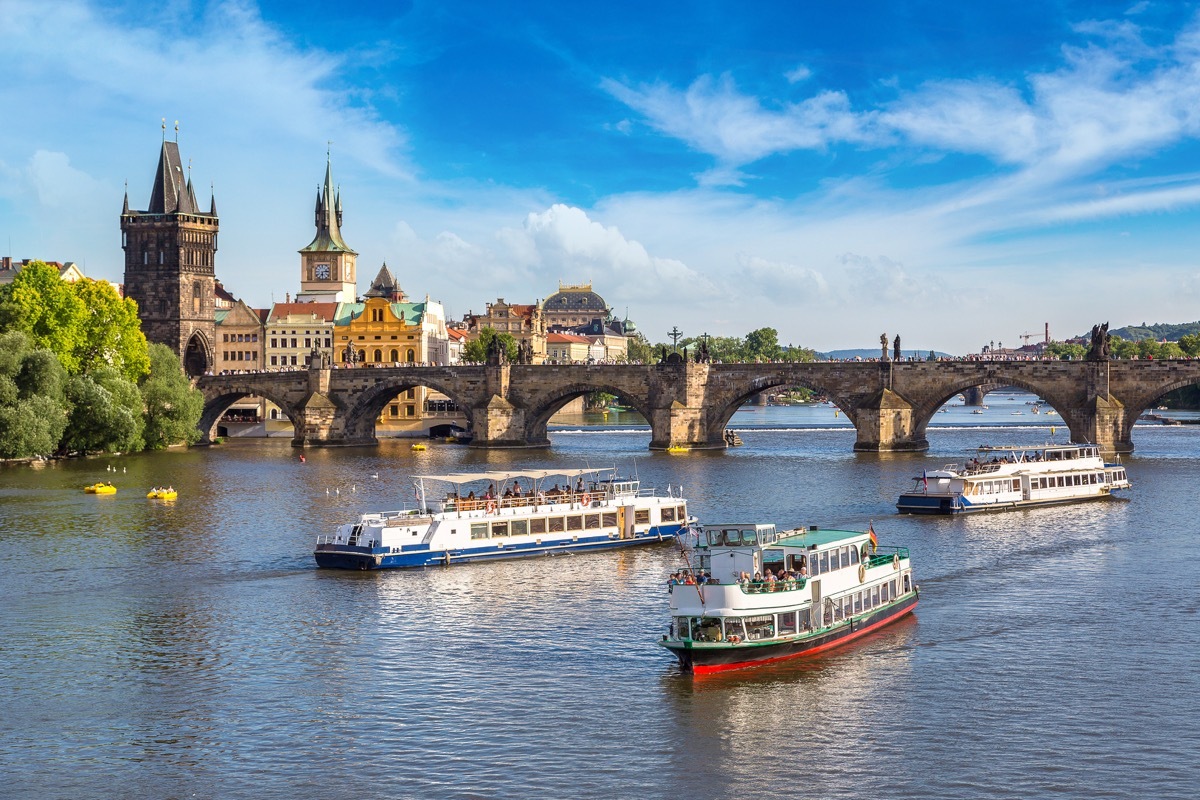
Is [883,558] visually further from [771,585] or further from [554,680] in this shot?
[554,680]

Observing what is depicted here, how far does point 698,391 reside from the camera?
12106cm

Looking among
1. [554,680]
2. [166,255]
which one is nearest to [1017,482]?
[554,680]

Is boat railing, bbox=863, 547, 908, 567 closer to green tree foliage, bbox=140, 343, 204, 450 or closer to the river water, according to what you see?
the river water

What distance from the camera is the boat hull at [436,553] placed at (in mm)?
54812

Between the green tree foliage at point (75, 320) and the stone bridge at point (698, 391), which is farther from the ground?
the green tree foliage at point (75, 320)

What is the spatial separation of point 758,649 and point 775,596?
5.52 ft

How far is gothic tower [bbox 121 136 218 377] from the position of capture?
6353 inches

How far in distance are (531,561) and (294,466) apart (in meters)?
51.9

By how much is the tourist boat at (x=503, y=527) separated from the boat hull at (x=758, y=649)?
58.3ft

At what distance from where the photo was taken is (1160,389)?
106m

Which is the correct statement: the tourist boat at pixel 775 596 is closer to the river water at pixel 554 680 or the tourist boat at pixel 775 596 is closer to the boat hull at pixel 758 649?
the boat hull at pixel 758 649

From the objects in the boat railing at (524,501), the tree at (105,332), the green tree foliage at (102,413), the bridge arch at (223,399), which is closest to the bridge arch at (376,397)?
the bridge arch at (223,399)

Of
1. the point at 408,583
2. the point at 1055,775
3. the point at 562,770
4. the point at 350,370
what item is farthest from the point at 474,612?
the point at 350,370

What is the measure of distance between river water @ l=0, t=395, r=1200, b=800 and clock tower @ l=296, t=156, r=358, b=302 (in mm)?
119524
